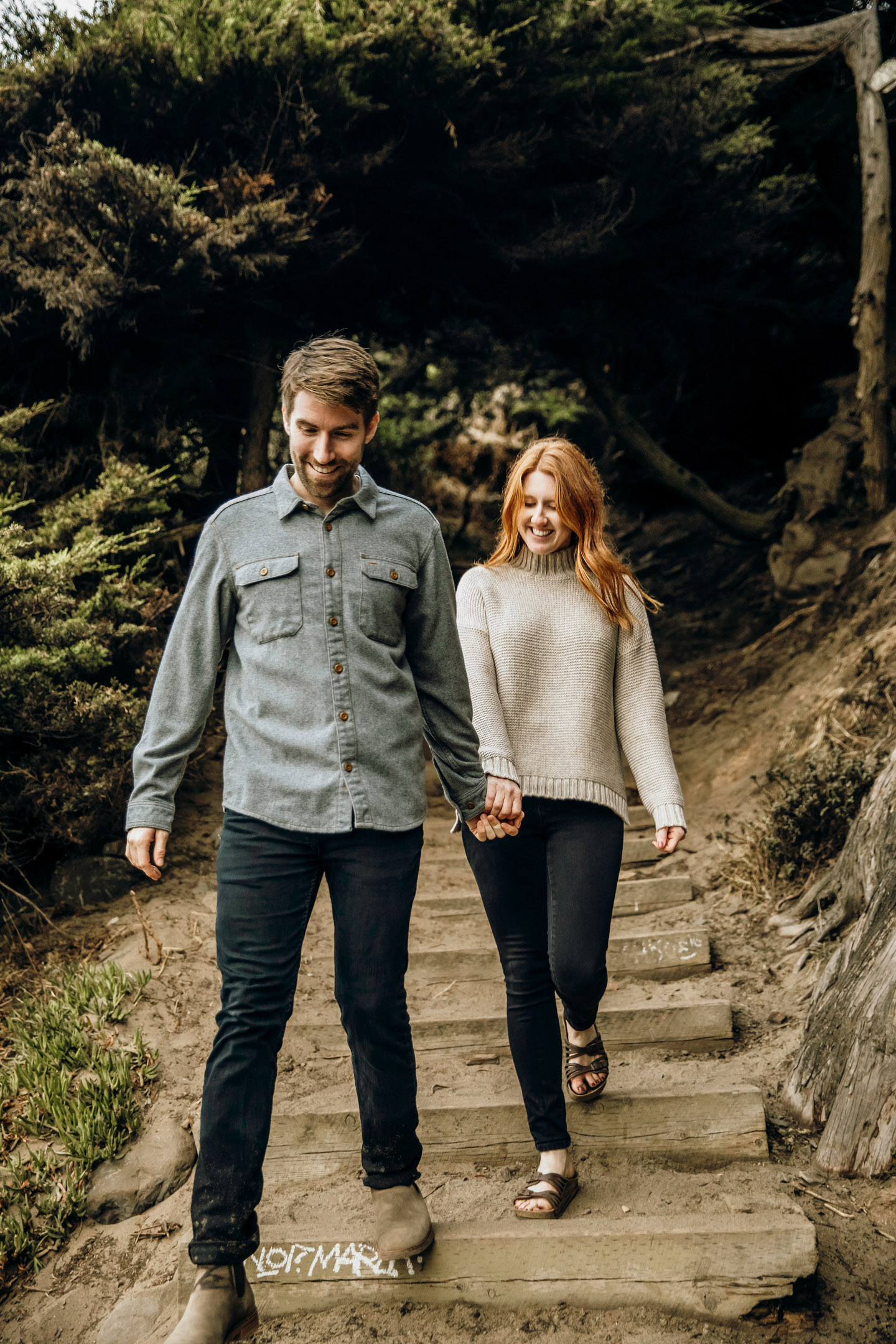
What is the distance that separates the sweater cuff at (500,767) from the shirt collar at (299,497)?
708 mm

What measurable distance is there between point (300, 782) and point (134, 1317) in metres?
1.68

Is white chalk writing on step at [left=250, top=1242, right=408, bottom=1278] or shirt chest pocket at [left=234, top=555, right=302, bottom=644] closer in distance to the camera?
shirt chest pocket at [left=234, top=555, right=302, bottom=644]

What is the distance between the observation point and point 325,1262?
2.53 metres

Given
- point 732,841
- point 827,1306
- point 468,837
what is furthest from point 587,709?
point 732,841

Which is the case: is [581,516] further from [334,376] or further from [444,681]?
[334,376]

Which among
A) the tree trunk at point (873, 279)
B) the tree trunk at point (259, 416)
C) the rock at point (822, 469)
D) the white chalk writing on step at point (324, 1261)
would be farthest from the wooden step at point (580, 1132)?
the rock at point (822, 469)

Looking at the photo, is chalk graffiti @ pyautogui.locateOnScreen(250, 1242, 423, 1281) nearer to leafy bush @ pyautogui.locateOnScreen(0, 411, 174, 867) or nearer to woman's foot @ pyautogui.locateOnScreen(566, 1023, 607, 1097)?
woman's foot @ pyautogui.locateOnScreen(566, 1023, 607, 1097)

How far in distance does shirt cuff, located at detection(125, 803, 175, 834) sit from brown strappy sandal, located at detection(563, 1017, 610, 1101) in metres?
1.40

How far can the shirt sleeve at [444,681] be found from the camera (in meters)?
2.43

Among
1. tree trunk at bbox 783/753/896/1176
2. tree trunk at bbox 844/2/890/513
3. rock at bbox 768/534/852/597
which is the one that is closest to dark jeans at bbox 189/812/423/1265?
tree trunk at bbox 783/753/896/1176

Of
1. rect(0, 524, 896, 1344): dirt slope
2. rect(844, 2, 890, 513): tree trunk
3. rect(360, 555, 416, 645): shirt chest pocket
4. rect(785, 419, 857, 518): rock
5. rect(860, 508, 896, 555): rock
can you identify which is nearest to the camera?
rect(360, 555, 416, 645): shirt chest pocket

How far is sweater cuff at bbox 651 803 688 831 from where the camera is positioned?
2.68 metres

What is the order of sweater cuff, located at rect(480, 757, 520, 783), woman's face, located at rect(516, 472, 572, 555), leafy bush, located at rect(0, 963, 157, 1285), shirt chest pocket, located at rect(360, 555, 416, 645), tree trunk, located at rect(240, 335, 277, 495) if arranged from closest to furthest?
shirt chest pocket, located at rect(360, 555, 416, 645)
sweater cuff, located at rect(480, 757, 520, 783)
woman's face, located at rect(516, 472, 572, 555)
leafy bush, located at rect(0, 963, 157, 1285)
tree trunk, located at rect(240, 335, 277, 495)

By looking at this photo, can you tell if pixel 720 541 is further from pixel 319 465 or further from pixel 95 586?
pixel 319 465
